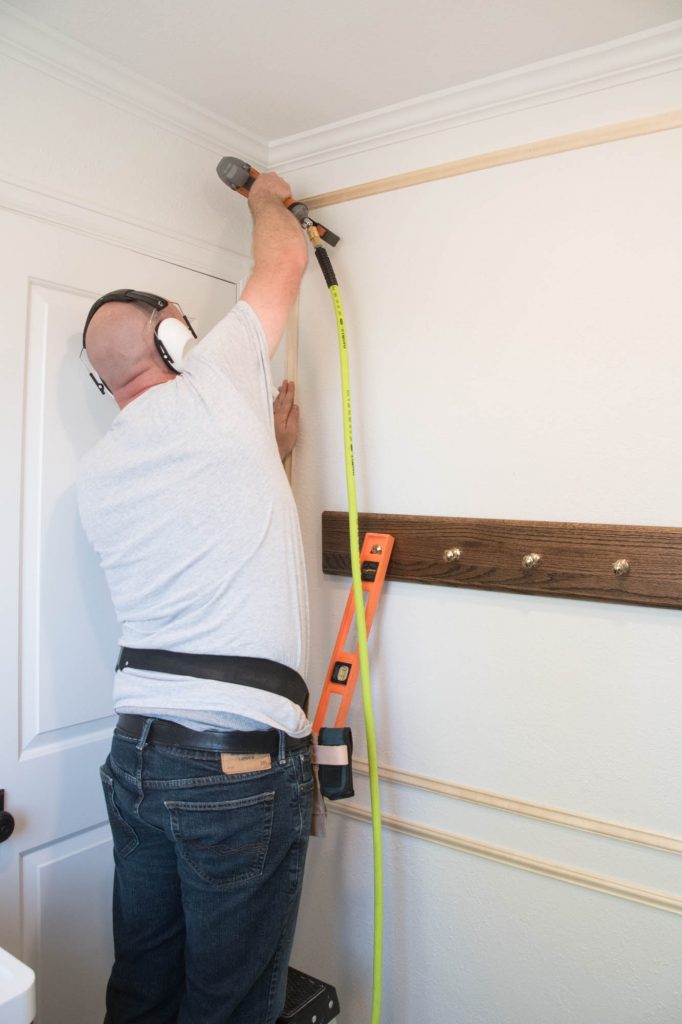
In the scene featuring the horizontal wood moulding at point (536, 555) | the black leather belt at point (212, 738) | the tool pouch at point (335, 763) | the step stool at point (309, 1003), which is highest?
the horizontal wood moulding at point (536, 555)

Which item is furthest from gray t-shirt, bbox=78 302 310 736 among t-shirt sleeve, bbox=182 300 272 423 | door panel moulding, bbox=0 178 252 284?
door panel moulding, bbox=0 178 252 284

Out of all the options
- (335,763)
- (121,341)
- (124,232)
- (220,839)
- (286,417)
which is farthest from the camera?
(286,417)

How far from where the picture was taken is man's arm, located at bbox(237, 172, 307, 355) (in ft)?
4.69

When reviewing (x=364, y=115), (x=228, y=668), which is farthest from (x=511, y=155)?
(x=228, y=668)

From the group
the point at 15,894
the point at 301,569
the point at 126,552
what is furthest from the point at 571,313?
the point at 15,894

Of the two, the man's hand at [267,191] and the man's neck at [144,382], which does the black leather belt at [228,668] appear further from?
the man's hand at [267,191]

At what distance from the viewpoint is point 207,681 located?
1.28 m

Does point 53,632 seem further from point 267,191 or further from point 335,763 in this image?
point 267,191

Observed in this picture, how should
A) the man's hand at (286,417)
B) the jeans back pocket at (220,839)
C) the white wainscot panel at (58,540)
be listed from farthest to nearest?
the man's hand at (286,417)
the white wainscot panel at (58,540)
the jeans back pocket at (220,839)

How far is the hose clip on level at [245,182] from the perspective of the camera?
166cm

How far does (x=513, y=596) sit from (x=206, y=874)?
0.77 metres

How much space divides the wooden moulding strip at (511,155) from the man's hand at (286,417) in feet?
1.49

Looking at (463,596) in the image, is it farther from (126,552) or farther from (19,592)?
(19,592)

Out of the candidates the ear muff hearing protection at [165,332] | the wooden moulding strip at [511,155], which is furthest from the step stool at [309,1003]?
the wooden moulding strip at [511,155]
